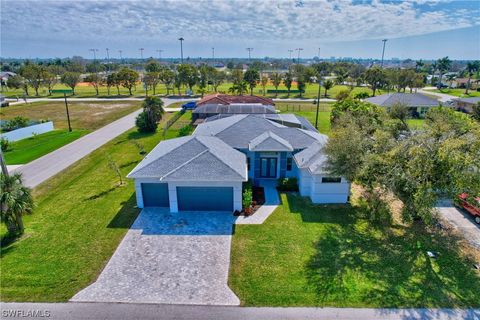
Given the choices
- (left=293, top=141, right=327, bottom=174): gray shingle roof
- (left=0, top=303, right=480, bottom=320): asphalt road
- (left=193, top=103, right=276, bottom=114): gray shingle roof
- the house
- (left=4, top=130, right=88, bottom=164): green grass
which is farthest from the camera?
(left=193, top=103, right=276, bottom=114): gray shingle roof

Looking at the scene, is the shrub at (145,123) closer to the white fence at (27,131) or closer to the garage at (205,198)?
the white fence at (27,131)

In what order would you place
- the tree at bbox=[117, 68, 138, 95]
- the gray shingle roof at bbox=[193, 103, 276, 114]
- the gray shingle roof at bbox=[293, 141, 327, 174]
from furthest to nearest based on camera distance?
1. the tree at bbox=[117, 68, 138, 95]
2. the gray shingle roof at bbox=[193, 103, 276, 114]
3. the gray shingle roof at bbox=[293, 141, 327, 174]

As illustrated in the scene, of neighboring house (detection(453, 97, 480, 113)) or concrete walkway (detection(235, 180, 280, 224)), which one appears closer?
concrete walkway (detection(235, 180, 280, 224))

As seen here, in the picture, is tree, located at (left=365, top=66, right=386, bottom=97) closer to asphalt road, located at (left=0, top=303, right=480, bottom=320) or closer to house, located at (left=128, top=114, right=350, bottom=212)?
house, located at (left=128, top=114, right=350, bottom=212)

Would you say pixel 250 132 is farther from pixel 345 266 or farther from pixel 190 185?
pixel 345 266

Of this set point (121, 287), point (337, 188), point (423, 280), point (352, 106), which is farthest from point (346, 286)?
point (352, 106)

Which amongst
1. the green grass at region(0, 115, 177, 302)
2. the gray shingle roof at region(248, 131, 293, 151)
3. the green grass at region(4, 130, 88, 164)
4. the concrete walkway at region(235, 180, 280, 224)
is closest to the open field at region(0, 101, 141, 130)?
Result: the green grass at region(4, 130, 88, 164)
